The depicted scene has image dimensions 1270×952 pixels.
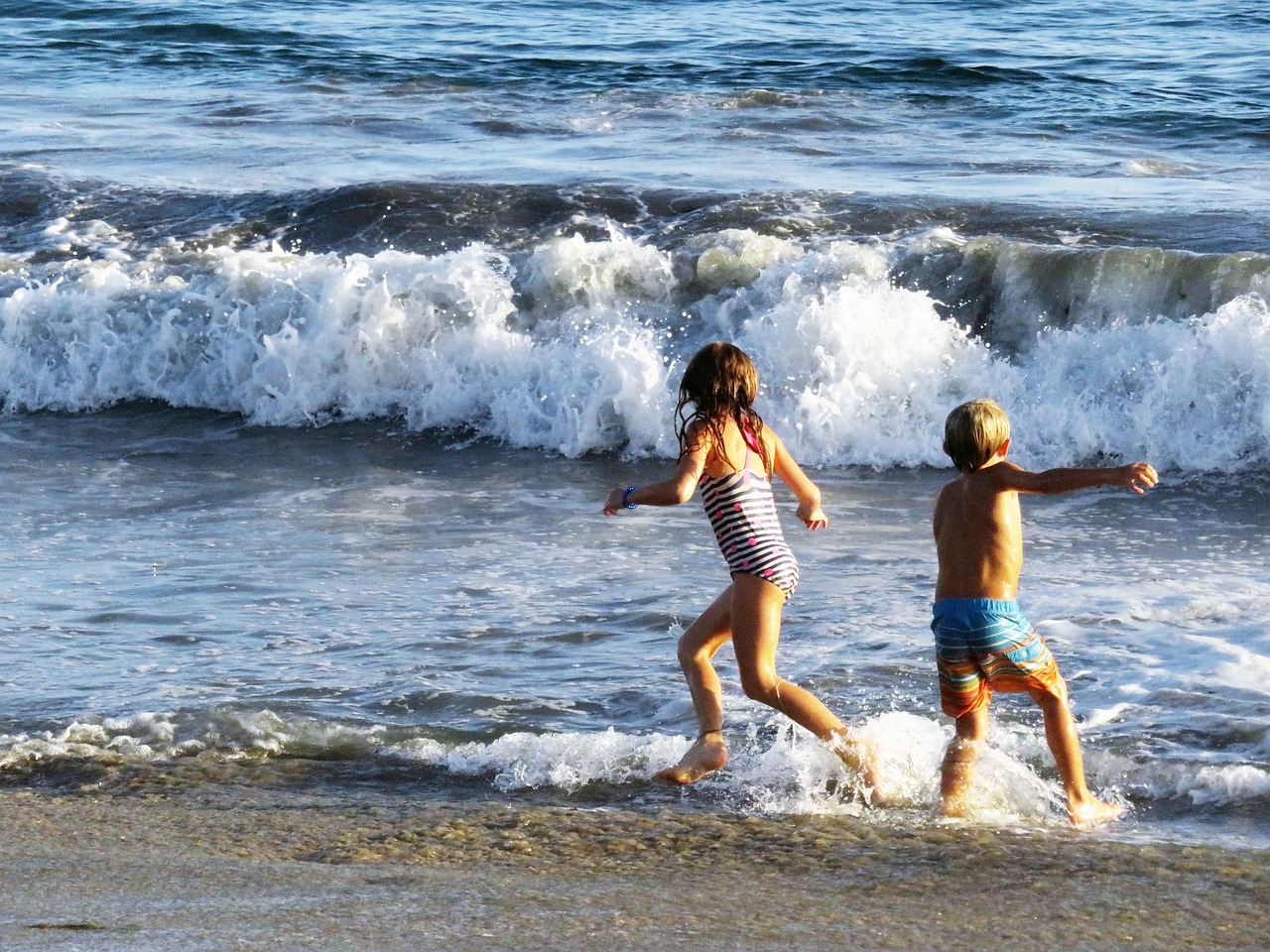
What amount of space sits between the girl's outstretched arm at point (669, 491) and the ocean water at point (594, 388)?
2.93 feet

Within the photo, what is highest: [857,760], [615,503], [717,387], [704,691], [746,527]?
[717,387]

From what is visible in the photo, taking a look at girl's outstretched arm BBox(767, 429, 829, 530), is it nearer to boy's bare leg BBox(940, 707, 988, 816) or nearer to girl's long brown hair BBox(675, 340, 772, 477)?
girl's long brown hair BBox(675, 340, 772, 477)

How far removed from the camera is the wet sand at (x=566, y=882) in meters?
3.52

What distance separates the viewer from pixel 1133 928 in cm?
361

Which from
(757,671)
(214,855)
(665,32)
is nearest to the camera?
(214,855)

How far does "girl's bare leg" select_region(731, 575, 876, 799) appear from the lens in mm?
4828

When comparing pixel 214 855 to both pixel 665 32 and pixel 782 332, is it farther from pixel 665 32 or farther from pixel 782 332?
pixel 665 32

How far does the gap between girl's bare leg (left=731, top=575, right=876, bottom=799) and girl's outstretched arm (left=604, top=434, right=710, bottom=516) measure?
0.40 metres

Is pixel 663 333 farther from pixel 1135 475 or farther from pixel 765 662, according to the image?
pixel 1135 475

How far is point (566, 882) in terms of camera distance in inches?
158

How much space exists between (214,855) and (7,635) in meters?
2.62

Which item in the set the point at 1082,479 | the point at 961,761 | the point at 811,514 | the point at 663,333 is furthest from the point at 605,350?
the point at 1082,479

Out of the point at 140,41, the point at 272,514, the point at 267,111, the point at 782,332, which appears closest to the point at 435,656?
the point at 272,514

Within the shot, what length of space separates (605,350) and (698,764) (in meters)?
6.25
